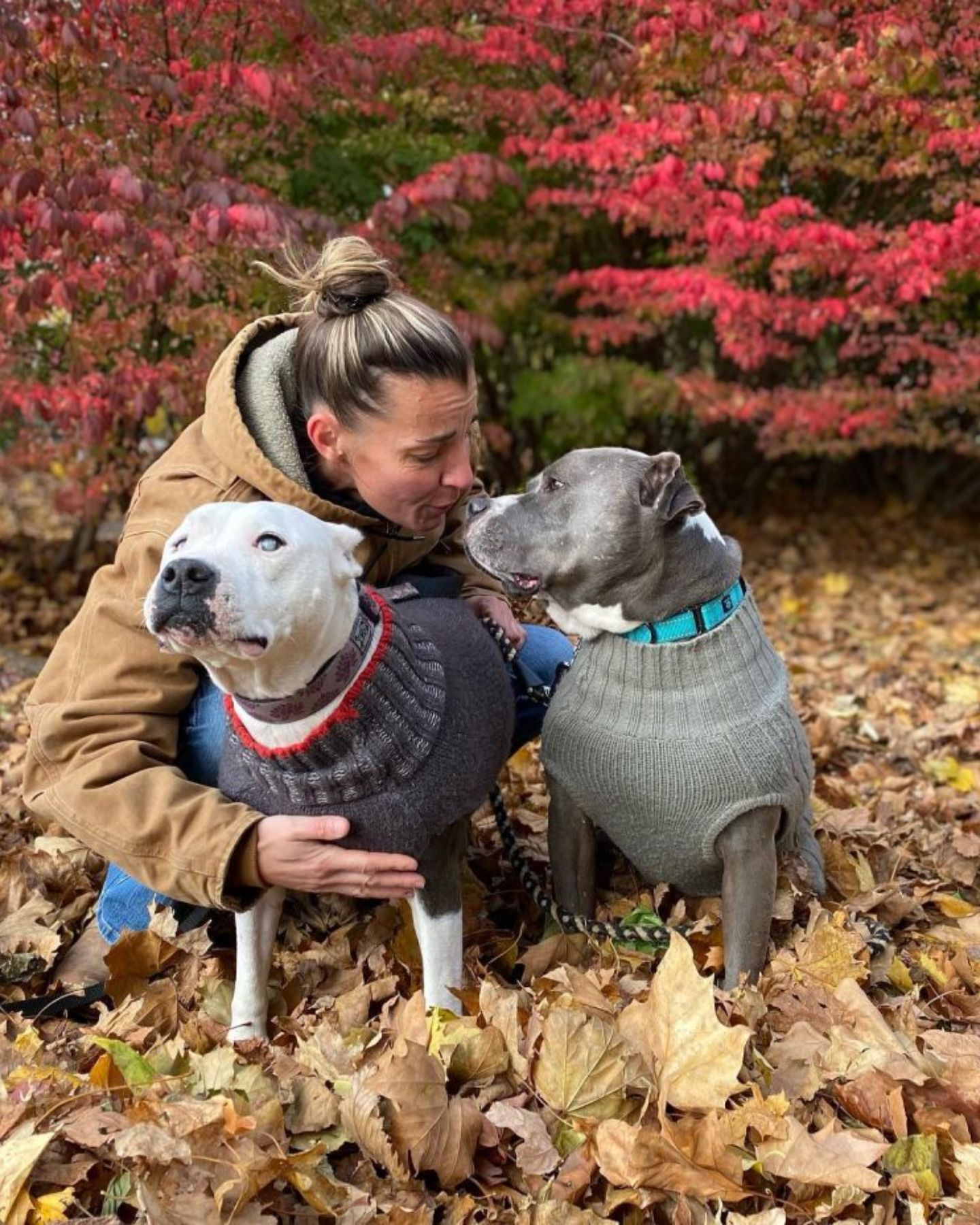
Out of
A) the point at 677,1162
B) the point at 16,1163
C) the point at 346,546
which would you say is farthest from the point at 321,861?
the point at 677,1162

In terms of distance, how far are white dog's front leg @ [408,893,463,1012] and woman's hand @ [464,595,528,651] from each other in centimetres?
83

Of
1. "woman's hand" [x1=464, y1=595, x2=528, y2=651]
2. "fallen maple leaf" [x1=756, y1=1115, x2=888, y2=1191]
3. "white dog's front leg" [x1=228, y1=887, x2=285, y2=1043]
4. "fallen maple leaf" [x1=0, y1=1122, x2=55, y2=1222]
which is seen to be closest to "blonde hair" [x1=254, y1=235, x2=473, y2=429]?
"woman's hand" [x1=464, y1=595, x2=528, y2=651]

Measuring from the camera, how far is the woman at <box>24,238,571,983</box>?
240 centimetres

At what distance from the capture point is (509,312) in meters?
7.22

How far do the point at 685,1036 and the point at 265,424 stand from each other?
1535 mm

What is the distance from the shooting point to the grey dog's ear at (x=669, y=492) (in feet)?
8.21

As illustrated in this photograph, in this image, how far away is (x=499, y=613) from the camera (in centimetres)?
317

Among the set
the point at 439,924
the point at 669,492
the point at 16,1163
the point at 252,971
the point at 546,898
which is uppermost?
the point at 669,492

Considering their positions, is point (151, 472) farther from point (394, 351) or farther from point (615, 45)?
point (615, 45)

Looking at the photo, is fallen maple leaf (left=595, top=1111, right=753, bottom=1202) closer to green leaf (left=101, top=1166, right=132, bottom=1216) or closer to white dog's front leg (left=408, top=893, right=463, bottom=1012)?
white dog's front leg (left=408, top=893, right=463, bottom=1012)

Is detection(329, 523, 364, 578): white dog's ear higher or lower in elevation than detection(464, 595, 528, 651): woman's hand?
higher

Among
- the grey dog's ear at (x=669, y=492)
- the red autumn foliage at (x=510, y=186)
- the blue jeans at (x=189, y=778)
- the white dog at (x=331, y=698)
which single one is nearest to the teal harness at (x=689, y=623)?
the grey dog's ear at (x=669, y=492)

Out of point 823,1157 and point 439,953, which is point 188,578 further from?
point 823,1157

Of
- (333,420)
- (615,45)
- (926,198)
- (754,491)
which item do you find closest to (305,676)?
(333,420)
